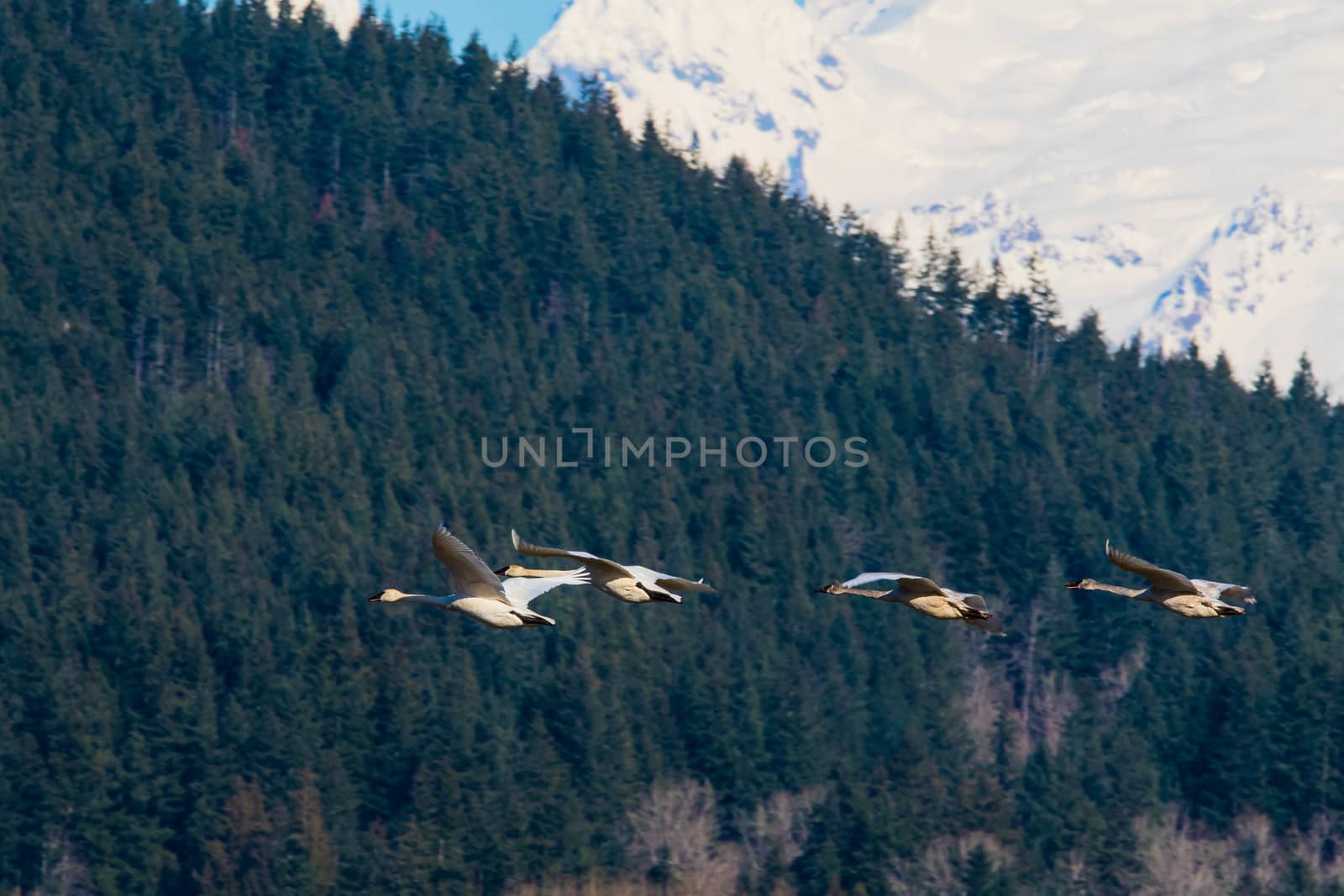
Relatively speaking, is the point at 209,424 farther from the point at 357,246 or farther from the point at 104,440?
the point at 357,246

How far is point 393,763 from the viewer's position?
3816 inches

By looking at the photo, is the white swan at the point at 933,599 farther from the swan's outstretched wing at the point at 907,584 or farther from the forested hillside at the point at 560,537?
the forested hillside at the point at 560,537

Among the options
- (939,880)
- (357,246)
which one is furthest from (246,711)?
(357,246)

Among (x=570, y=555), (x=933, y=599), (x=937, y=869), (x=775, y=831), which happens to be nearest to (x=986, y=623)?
(x=933, y=599)

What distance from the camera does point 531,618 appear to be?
26.2 meters

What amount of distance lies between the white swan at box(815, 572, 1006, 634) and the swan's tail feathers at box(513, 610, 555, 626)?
4.06 m

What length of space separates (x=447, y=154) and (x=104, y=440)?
66412 millimetres

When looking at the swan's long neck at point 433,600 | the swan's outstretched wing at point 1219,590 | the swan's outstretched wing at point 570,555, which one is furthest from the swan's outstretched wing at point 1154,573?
the swan's long neck at point 433,600

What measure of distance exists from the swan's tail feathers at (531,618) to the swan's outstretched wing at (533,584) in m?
0.88

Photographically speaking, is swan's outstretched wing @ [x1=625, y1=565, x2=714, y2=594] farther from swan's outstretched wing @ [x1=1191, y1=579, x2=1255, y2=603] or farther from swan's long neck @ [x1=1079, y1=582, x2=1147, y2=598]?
swan's outstretched wing @ [x1=1191, y1=579, x2=1255, y2=603]

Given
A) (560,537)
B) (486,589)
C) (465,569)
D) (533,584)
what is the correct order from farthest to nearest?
1. (560,537)
2. (533,584)
3. (486,589)
4. (465,569)

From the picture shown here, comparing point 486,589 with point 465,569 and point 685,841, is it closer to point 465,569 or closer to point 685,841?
point 465,569

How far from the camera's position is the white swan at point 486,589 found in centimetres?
2594

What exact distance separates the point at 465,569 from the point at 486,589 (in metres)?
0.80
